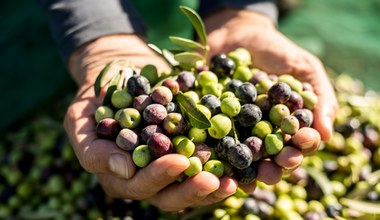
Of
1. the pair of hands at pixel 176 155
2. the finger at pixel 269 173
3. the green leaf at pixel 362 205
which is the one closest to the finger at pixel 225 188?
the pair of hands at pixel 176 155

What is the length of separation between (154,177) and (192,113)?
0.80ft

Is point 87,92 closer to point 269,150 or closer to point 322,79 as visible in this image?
point 269,150

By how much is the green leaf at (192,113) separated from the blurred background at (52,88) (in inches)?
24.1

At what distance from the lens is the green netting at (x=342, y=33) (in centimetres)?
331

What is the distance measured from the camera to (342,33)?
3.49 m

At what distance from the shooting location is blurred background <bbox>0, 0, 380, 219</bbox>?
2.40m

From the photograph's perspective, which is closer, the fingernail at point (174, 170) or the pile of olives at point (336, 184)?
the fingernail at point (174, 170)

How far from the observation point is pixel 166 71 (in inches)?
83.5

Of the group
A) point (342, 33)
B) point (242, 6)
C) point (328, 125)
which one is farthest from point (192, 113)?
point (342, 33)

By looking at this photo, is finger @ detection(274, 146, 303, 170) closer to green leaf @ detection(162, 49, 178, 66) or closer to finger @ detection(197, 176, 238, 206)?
finger @ detection(197, 176, 238, 206)

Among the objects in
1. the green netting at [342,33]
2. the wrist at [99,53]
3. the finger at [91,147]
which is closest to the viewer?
the finger at [91,147]

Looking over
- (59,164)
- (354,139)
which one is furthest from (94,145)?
(354,139)

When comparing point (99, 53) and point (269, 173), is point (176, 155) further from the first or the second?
point (99, 53)

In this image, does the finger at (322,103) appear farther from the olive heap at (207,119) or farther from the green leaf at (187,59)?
the green leaf at (187,59)
